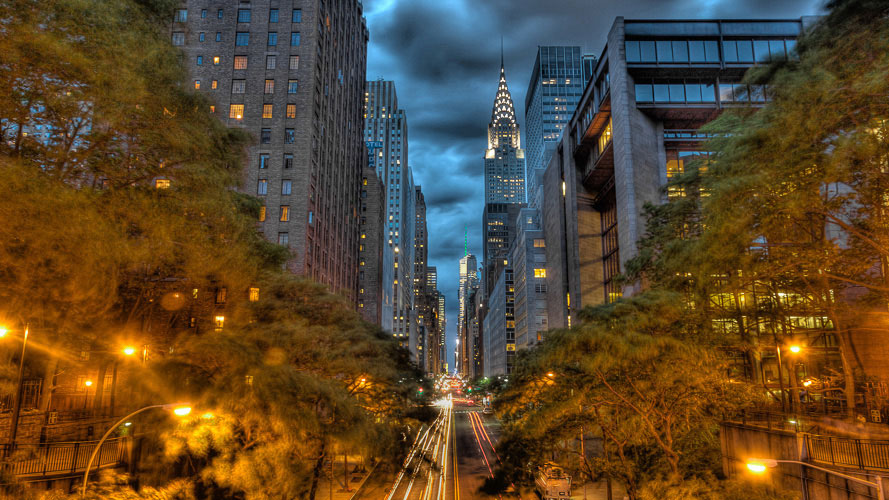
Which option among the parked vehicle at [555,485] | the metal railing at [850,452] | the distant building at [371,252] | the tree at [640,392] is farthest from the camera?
the distant building at [371,252]

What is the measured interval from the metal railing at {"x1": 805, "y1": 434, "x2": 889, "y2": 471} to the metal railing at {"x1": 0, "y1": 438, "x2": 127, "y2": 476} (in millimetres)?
24658

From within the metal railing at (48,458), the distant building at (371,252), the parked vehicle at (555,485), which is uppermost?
the distant building at (371,252)

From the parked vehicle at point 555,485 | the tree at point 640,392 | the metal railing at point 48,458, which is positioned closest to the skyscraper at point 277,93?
the parked vehicle at point 555,485

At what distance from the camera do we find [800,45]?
19891 millimetres

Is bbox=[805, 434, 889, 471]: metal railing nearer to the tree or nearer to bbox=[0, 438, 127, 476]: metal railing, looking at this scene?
the tree

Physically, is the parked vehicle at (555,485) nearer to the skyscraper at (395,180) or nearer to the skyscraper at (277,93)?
the skyscraper at (277,93)

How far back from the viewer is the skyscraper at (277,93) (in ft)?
207

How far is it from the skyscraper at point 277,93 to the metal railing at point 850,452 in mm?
50116

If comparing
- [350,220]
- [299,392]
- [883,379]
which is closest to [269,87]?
[350,220]

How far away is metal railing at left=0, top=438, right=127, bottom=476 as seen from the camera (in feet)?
55.2

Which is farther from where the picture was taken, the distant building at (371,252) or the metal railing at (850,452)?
the distant building at (371,252)

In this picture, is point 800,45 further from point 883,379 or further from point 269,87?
point 269,87

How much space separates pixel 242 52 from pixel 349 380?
49.6 m

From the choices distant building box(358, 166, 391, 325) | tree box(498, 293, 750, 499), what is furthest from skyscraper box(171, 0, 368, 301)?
distant building box(358, 166, 391, 325)
